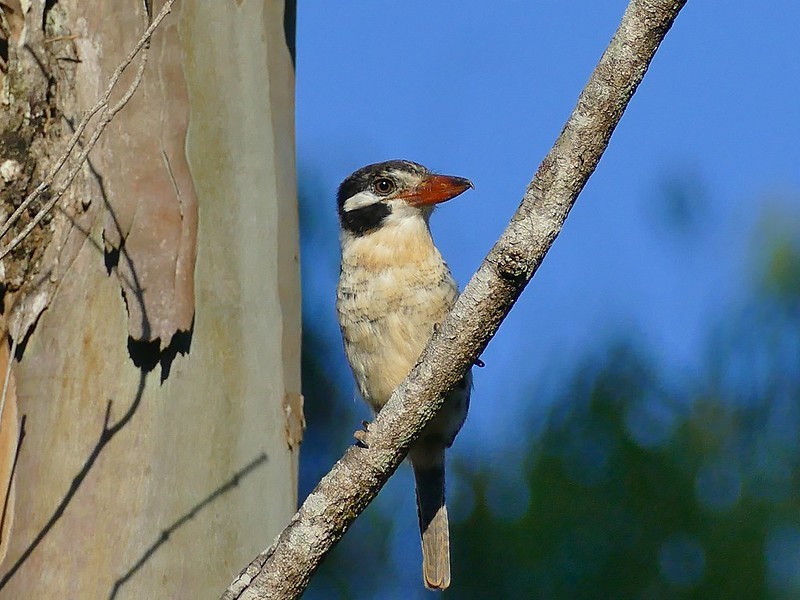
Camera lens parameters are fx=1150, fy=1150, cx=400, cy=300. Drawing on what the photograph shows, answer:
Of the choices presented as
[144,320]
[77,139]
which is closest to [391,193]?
[144,320]

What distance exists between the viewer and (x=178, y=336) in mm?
2873

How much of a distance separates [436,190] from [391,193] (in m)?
0.22

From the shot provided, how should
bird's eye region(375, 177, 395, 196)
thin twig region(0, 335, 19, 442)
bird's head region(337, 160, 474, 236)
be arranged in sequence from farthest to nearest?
1. bird's eye region(375, 177, 395, 196)
2. bird's head region(337, 160, 474, 236)
3. thin twig region(0, 335, 19, 442)

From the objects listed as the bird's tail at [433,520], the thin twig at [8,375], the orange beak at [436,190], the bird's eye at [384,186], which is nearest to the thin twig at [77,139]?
the thin twig at [8,375]

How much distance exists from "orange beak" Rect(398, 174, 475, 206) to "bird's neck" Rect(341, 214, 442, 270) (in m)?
0.07

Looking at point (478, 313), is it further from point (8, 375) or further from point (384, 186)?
point (384, 186)

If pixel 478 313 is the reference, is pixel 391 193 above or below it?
below

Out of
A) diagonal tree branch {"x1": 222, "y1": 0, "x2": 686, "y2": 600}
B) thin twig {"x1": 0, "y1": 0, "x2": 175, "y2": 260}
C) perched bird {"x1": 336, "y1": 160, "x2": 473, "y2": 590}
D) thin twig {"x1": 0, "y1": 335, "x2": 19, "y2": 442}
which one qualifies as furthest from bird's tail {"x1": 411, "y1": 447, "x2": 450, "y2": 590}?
thin twig {"x1": 0, "y1": 0, "x2": 175, "y2": 260}

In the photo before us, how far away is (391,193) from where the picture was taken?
4047mm

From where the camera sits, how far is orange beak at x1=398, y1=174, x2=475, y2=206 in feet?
12.5

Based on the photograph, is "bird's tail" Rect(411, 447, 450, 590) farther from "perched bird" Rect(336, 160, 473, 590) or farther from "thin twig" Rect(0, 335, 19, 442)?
"thin twig" Rect(0, 335, 19, 442)

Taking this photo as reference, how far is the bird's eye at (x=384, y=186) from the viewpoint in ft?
13.3

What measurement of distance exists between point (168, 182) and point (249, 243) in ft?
1.00

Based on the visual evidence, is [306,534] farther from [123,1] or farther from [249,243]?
[123,1]
